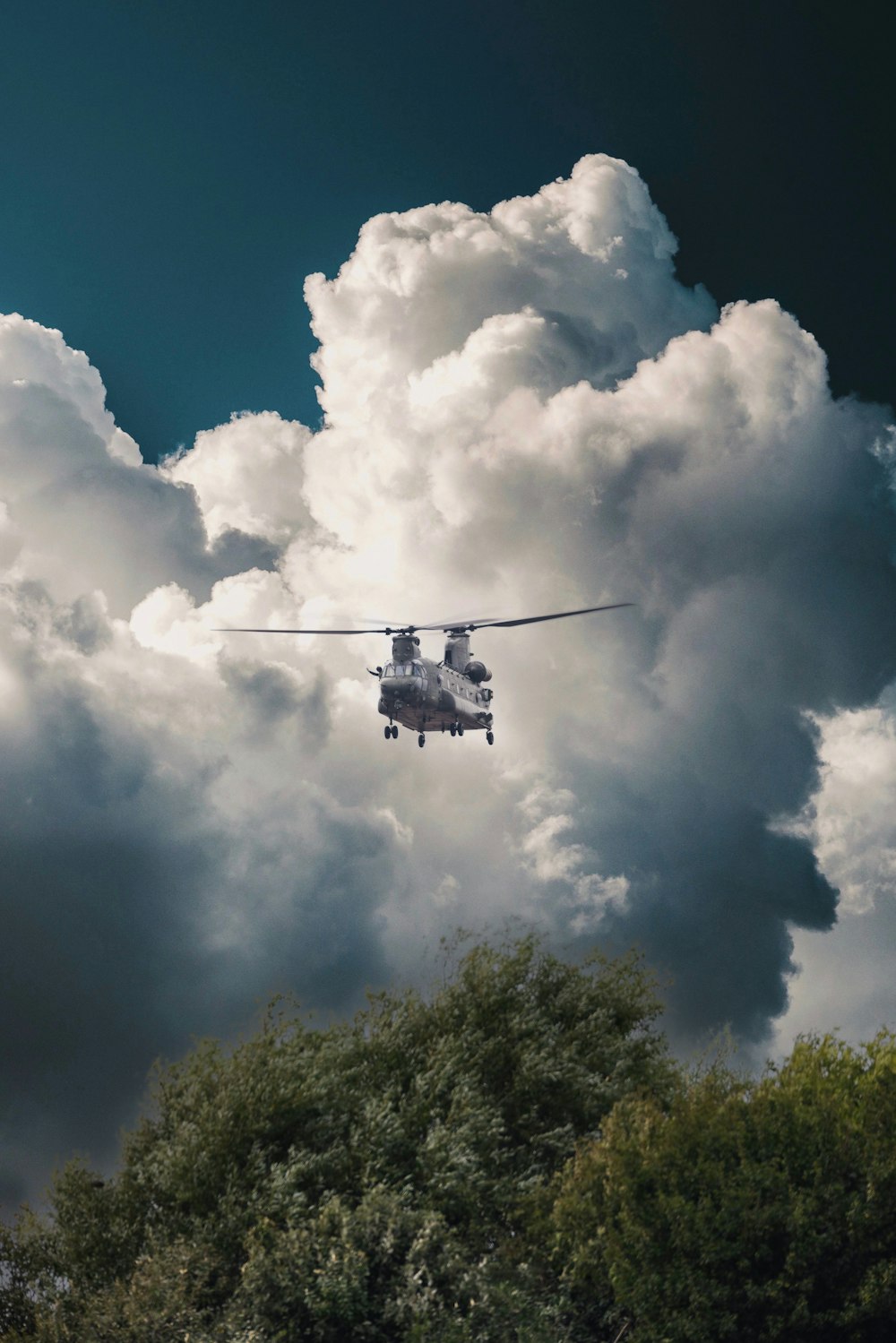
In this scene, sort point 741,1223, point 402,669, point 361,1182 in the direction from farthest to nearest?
1. point 402,669
2. point 361,1182
3. point 741,1223

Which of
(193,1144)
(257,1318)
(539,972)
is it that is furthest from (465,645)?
(257,1318)

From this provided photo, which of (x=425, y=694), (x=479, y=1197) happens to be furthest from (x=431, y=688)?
(x=479, y=1197)

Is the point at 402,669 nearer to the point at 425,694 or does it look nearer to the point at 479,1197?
the point at 425,694

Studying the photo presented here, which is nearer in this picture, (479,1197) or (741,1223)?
(741,1223)

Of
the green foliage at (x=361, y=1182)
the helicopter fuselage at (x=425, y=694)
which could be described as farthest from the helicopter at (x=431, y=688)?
the green foliage at (x=361, y=1182)

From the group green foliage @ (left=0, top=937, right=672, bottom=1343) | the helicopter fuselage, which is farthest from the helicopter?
green foliage @ (left=0, top=937, right=672, bottom=1343)

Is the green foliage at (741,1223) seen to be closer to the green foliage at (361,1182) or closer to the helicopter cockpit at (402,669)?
the green foliage at (361,1182)
